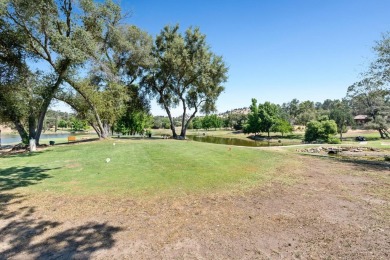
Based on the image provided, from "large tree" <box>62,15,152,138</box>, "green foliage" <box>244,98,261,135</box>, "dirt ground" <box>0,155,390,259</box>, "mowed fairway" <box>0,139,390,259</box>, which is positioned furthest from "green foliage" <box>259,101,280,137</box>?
"dirt ground" <box>0,155,390,259</box>

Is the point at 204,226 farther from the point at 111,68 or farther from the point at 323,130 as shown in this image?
the point at 323,130

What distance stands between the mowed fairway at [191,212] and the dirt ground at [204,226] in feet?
0.07

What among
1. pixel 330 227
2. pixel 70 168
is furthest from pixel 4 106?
pixel 330 227

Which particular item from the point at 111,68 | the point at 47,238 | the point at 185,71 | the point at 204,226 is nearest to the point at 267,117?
the point at 185,71

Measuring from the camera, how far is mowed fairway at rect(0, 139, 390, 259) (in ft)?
15.2

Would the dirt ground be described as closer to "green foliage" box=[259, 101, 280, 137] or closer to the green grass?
the green grass

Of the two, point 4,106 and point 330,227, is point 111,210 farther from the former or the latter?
point 4,106

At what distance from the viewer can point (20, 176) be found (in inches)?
384

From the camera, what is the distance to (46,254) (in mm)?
4492

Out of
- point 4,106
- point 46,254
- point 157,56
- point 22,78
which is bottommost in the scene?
point 46,254

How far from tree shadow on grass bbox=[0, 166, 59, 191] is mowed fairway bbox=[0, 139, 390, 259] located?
0.04 m

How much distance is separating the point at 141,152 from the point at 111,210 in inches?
331

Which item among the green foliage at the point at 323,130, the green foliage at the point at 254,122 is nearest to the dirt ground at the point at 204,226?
the green foliage at the point at 323,130

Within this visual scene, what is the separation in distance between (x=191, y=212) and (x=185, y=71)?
24148mm
